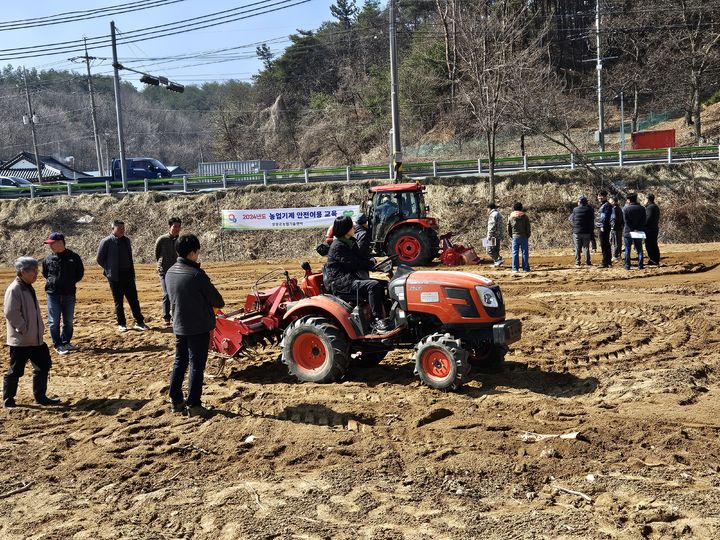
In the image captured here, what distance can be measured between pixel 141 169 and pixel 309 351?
101 ft

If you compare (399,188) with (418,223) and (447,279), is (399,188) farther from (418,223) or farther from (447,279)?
(447,279)

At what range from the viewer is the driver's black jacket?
26.4 feet

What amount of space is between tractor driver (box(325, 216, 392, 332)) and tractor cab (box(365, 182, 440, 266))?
8.99 meters

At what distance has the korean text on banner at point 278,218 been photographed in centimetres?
2436

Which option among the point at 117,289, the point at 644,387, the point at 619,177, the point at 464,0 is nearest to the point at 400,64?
the point at 464,0

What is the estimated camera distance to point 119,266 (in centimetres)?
1127

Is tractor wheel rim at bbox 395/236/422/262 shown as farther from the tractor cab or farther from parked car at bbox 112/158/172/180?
parked car at bbox 112/158/172/180

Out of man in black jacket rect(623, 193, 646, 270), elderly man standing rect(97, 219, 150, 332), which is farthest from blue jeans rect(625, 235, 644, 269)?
elderly man standing rect(97, 219, 150, 332)

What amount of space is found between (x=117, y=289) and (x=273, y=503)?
7.15m

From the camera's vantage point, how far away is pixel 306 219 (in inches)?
966

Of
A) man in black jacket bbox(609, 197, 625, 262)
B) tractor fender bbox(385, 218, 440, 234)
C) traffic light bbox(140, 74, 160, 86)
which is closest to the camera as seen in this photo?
man in black jacket bbox(609, 197, 625, 262)

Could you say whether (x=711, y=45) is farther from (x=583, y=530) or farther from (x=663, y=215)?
(x=583, y=530)

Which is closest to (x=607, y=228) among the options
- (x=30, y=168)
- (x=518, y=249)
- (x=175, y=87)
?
(x=518, y=249)

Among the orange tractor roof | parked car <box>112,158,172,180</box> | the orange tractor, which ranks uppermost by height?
parked car <box>112,158,172,180</box>
